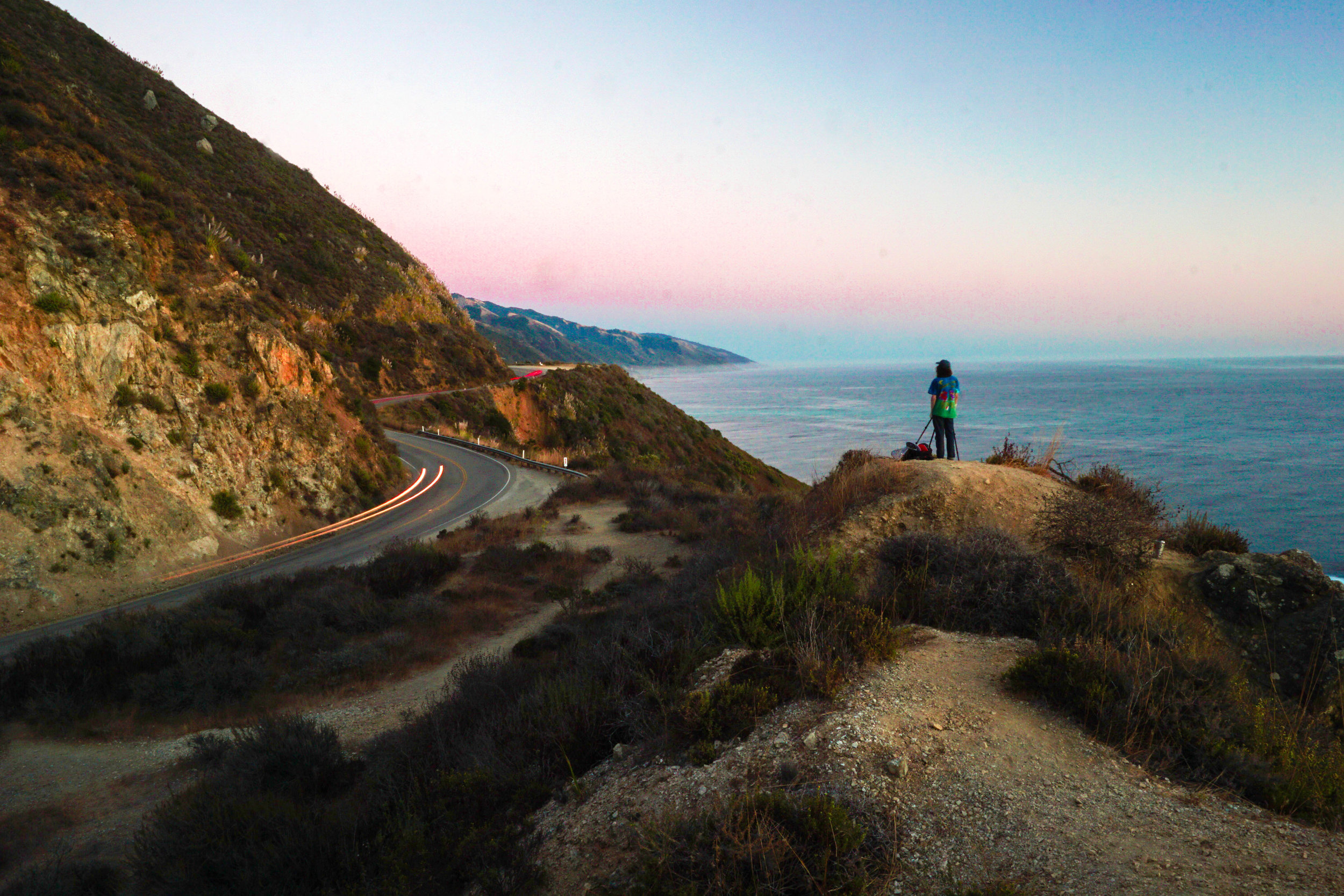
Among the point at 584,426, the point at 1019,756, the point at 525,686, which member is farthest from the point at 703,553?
the point at 584,426

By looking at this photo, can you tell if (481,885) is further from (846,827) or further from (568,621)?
(568,621)

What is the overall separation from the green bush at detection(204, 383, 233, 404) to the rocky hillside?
0.13 feet

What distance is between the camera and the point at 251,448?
19969mm

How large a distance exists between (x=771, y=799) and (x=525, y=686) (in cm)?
360

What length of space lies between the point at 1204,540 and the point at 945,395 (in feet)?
14.5

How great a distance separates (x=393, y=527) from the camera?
67.5 ft

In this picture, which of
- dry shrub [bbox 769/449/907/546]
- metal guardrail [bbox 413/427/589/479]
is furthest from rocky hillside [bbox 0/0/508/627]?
dry shrub [bbox 769/449/907/546]

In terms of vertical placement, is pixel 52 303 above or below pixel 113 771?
above

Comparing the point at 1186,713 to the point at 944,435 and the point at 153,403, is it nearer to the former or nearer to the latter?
the point at 944,435

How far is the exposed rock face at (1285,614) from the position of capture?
19.9ft

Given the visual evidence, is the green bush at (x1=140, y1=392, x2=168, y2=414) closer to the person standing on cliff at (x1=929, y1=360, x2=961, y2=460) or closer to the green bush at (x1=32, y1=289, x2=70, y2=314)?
the green bush at (x1=32, y1=289, x2=70, y2=314)

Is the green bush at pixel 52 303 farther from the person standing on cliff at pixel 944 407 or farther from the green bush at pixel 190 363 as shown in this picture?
the person standing on cliff at pixel 944 407

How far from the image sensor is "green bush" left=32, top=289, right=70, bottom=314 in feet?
52.3

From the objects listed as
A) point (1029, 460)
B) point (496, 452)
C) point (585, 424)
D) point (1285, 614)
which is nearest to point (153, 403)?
point (496, 452)
